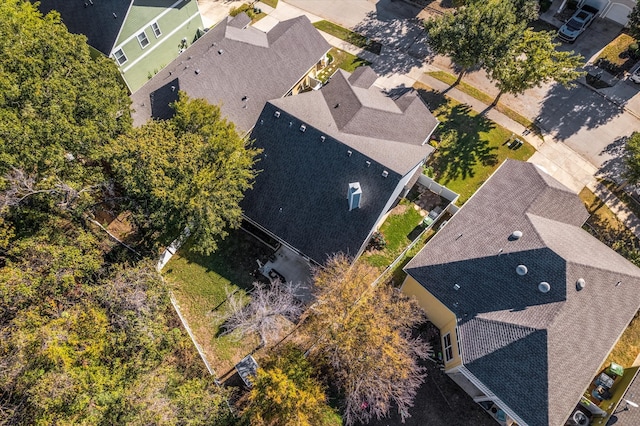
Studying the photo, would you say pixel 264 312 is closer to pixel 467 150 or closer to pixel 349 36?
pixel 467 150

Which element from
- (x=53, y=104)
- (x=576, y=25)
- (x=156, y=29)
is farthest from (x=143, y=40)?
(x=576, y=25)

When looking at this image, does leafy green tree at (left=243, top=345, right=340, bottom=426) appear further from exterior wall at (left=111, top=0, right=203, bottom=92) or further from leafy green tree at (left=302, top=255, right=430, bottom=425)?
exterior wall at (left=111, top=0, right=203, bottom=92)

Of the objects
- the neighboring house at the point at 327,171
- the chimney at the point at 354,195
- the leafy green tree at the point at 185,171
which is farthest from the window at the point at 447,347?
the leafy green tree at the point at 185,171

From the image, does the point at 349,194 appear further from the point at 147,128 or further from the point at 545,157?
the point at 545,157

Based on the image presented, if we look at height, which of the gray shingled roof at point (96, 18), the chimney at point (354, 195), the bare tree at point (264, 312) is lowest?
the bare tree at point (264, 312)

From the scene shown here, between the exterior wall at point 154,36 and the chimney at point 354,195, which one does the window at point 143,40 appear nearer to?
the exterior wall at point 154,36

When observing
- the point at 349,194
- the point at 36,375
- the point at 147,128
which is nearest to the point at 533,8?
the point at 349,194
